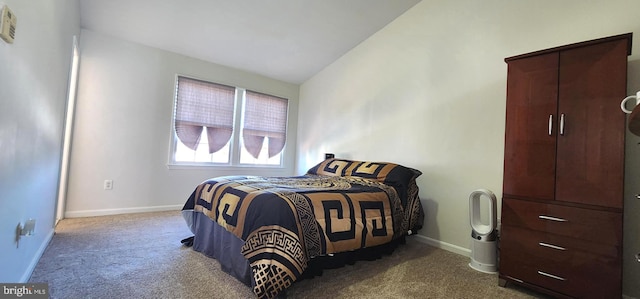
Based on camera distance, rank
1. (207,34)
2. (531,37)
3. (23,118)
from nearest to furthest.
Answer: (23,118)
(531,37)
(207,34)

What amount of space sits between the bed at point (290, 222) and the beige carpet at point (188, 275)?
0.42 ft

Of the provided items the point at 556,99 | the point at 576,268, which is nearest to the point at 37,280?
the point at 576,268

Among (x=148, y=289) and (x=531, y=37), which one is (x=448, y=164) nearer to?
(x=531, y=37)

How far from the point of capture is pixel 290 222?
1.63 m

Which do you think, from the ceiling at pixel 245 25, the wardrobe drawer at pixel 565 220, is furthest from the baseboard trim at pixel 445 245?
the ceiling at pixel 245 25

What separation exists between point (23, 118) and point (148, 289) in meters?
1.13

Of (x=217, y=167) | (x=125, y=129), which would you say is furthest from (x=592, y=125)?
(x=125, y=129)

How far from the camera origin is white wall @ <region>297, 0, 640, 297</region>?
2017 millimetres

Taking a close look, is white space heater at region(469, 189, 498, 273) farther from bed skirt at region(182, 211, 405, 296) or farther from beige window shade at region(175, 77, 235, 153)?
beige window shade at region(175, 77, 235, 153)

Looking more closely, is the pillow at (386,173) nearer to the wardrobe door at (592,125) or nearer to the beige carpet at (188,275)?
the beige carpet at (188,275)

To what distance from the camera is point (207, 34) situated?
3377 mm

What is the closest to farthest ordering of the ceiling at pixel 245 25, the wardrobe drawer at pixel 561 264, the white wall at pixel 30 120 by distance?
the white wall at pixel 30 120 → the wardrobe drawer at pixel 561 264 → the ceiling at pixel 245 25

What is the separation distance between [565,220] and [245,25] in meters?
3.47

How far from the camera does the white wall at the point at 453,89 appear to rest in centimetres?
202
